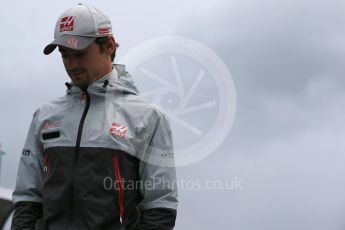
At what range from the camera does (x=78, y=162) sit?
112 inches

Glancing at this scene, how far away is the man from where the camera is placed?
2793mm

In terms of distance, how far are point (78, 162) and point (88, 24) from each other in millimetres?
764

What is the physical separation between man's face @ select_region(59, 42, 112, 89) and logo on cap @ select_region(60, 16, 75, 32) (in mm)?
108

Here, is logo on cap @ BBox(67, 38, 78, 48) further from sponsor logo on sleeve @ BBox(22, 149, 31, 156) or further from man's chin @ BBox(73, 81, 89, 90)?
sponsor logo on sleeve @ BBox(22, 149, 31, 156)

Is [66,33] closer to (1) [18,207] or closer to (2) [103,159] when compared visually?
(2) [103,159]

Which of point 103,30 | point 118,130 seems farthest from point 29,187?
point 103,30

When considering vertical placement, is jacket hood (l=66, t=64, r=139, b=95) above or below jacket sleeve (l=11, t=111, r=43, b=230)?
above

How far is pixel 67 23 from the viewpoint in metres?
3.03

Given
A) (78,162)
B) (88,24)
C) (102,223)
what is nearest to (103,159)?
(78,162)

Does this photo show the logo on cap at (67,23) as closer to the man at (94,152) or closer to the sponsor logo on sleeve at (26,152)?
the man at (94,152)

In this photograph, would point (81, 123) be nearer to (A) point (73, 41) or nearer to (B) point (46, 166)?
(B) point (46, 166)

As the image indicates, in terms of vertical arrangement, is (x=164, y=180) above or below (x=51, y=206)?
above

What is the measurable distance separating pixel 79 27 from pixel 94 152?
27.4 inches

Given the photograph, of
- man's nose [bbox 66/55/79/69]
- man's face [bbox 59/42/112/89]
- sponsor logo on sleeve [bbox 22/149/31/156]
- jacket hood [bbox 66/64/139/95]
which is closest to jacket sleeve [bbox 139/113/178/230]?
jacket hood [bbox 66/64/139/95]
